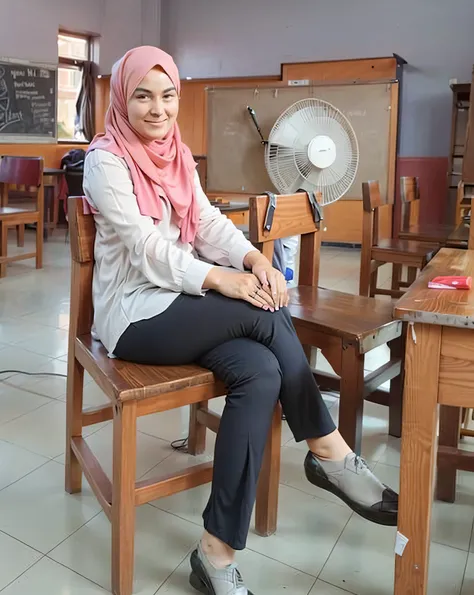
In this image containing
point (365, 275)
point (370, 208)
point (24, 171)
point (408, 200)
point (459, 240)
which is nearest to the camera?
→ point (459, 240)

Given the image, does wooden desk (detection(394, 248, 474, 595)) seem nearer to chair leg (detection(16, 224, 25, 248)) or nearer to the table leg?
the table leg

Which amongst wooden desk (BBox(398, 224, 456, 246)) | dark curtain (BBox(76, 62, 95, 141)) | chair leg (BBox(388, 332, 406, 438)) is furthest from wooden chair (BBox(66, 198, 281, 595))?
dark curtain (BBox(76, 62, 95, 141))

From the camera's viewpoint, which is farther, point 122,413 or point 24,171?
point 24,171

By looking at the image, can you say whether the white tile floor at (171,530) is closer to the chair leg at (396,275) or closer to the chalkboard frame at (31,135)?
the chair leg at (396,275)

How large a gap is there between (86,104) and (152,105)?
6806 mm

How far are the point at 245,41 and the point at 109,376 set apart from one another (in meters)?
6.50

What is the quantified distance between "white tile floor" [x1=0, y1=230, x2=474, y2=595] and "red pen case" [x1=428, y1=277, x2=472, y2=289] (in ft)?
2.23

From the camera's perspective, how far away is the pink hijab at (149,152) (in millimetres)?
1452

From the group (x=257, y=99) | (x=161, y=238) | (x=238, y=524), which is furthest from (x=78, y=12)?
(x=238, y=524)

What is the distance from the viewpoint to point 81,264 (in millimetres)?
1560

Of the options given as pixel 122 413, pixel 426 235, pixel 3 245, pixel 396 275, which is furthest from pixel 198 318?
pixel 3 245

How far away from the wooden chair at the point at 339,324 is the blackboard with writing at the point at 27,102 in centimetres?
557

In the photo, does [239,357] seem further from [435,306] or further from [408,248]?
[408,248]

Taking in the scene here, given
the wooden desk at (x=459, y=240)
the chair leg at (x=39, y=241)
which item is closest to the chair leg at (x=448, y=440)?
the wooden desk at (x=459, y=240)
